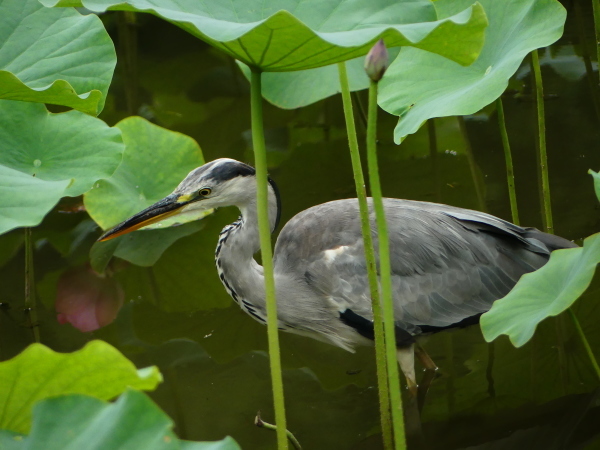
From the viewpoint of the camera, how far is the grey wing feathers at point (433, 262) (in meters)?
3.26

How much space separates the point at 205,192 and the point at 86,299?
4.04ft

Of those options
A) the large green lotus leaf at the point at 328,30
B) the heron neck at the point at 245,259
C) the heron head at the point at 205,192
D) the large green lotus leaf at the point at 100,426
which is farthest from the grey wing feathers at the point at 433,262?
the large green lotus leaf at the point at 100,426

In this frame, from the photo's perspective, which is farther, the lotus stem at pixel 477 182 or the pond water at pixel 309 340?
the lotus stem at pixel 477 182

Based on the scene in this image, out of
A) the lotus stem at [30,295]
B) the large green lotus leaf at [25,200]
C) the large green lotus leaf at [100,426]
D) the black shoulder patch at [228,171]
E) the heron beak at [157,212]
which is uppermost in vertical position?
the large green lotus leaf at [25,200]

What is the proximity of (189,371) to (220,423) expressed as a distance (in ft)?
Answer: 1.42

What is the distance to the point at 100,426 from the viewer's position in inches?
55.6

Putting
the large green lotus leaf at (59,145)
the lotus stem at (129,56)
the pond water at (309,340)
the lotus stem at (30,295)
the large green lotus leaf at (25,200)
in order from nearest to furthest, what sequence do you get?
the large green lotus leaf at (25,200) → the large green lotus leaf at (59,145) → the pond water at (309,340) → the lotus stem at (30,295) → the lotus stem at (129,56)

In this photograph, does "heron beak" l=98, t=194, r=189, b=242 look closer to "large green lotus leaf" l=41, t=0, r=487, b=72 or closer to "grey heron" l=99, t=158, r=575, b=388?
"grey heron" l=99, t=158, r=575, b=388

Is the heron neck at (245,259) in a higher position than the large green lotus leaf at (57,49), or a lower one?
lower

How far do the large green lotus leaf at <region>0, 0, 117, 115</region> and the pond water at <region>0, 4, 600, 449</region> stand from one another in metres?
1.37

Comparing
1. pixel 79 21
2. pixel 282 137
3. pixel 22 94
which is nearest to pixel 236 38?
pixel 22 94

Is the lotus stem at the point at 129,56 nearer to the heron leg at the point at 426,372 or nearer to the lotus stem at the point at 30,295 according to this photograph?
the lotus stem at the point at 30,295

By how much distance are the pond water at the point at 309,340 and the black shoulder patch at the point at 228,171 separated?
0.85m

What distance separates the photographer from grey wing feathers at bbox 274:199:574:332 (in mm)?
3260
